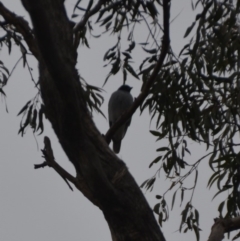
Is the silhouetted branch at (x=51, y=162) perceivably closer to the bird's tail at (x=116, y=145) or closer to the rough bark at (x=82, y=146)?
the rough bark at (x=82, y=146)

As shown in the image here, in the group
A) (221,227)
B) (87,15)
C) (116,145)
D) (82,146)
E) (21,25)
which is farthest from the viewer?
(116,145)

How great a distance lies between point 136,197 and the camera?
2.53 m

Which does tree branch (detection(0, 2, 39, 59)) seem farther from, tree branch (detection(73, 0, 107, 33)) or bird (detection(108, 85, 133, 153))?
bird (detection(108, 85, 133, 153))

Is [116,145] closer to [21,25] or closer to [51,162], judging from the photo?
[21,25]

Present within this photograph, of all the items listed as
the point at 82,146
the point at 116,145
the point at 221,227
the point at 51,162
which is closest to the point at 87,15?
the point at 51,162

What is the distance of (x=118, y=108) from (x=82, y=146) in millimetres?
4268

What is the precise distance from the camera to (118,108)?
6.73 m

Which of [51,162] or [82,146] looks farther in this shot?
[51,162]

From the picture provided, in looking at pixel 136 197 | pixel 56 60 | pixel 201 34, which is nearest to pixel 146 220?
pixel 136 197

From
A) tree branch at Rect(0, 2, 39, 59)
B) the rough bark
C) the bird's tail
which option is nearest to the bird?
the bird's tail

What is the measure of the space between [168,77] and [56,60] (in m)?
1.34

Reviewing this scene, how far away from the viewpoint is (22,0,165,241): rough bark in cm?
239

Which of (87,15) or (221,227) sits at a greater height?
(87,15)

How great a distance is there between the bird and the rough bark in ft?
13.1
